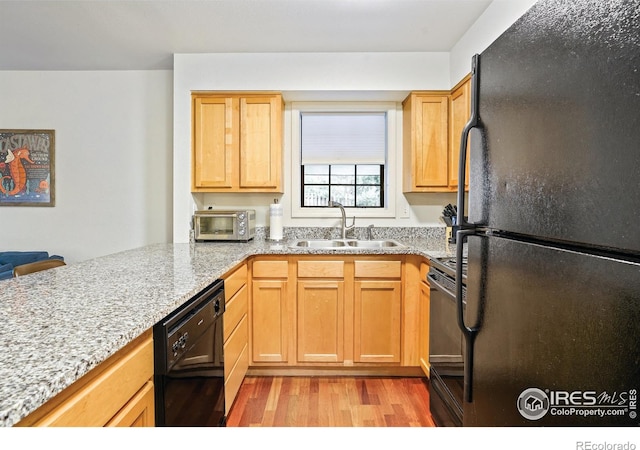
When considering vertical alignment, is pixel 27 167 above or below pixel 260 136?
below

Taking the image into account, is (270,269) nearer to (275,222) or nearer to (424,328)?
(275,222)

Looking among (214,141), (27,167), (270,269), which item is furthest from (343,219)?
(27,167)

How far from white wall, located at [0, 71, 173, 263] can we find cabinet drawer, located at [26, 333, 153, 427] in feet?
8.41

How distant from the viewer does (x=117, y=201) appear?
3.39 metres

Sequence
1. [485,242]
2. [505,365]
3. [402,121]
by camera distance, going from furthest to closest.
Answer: [402,121] → [485,242] → [505,365]

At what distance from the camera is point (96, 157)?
11.1 ft

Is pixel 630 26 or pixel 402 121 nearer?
pixel 630 26

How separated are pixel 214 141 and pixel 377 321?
1842mm

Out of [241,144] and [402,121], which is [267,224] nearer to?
[241,144]

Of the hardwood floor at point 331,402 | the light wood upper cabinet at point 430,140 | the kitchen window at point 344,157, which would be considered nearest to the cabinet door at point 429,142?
the light wood upper cabinet at point 430,140

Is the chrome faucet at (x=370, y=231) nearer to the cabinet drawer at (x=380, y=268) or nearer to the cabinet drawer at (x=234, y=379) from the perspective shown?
the cabinet drawer at (x=380, y=268)

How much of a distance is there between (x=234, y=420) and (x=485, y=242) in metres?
1.72

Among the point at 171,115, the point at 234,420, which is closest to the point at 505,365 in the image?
the point at 234,420

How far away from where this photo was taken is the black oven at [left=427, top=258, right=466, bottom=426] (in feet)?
5.31
